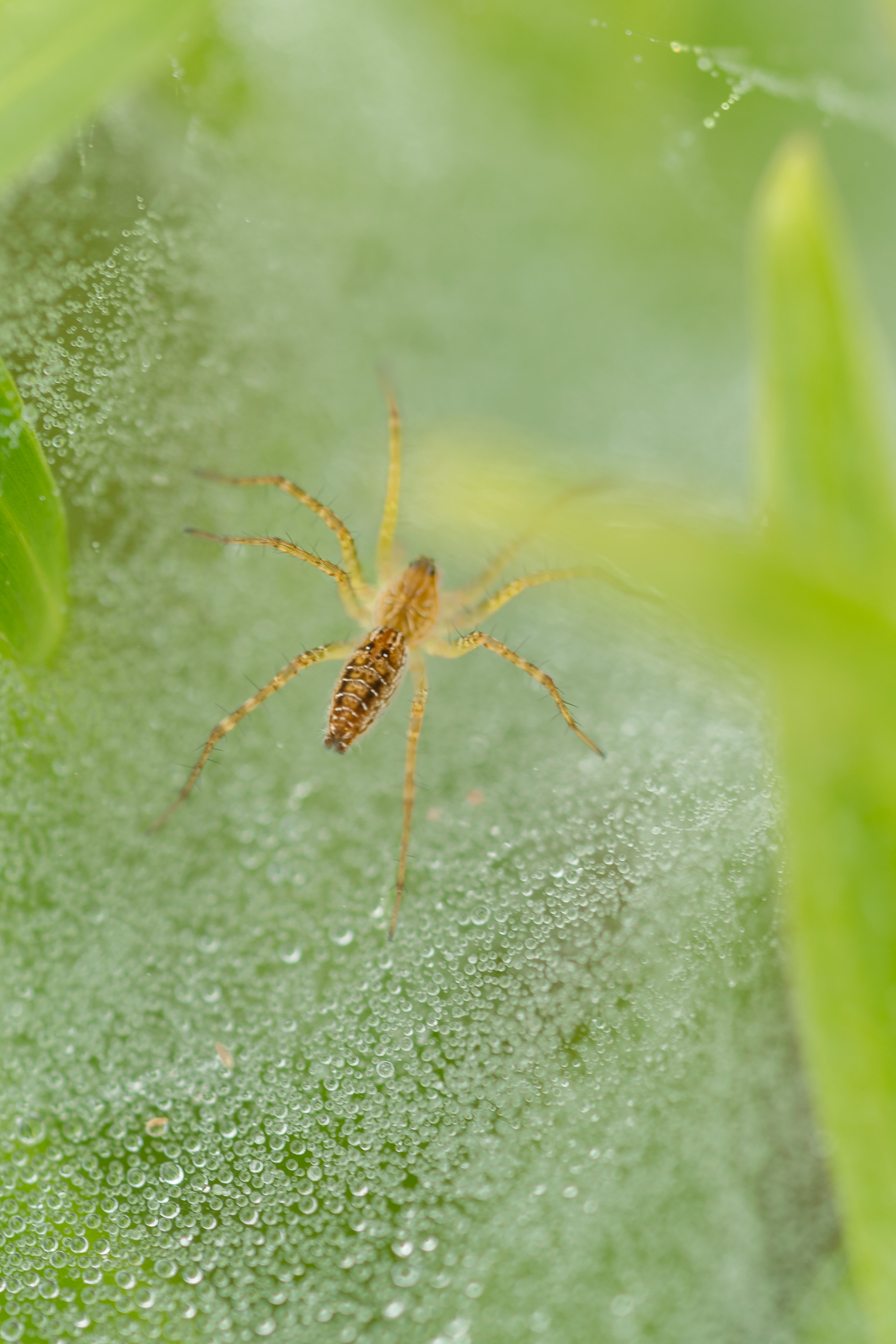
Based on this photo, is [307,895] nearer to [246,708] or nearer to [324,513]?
[246,708]

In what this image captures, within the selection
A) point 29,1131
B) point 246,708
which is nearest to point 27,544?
point 246,708

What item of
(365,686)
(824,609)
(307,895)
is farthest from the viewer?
(365,686)

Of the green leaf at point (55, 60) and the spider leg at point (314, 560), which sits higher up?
the green leaf at point (55, 60)

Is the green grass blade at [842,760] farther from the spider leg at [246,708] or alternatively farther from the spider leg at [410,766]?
the spider leg at [246,708]

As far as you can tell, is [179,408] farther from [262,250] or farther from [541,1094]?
[541,1094]

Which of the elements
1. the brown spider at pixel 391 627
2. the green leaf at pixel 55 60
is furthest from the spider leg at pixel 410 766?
the green leaf at pixel 55 60

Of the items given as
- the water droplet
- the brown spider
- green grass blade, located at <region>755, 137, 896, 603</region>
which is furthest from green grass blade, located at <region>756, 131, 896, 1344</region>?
the water droplet
